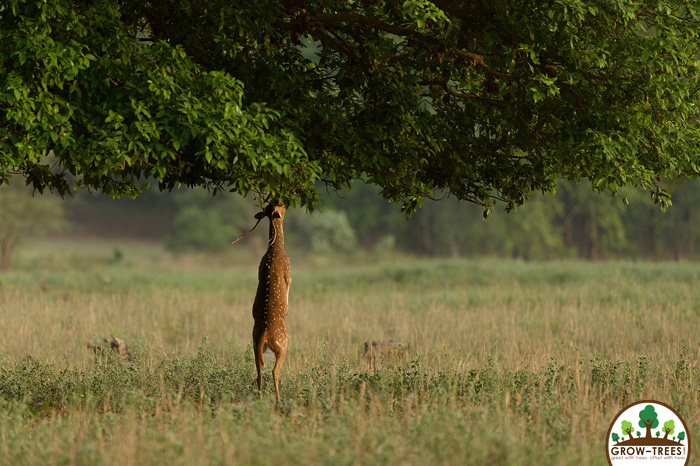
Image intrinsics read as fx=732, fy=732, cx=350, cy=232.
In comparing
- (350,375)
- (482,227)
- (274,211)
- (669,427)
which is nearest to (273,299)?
(274,211)

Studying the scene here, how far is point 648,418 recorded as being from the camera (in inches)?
309

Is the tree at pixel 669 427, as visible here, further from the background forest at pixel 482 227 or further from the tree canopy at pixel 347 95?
the background forest at pixel 482 227

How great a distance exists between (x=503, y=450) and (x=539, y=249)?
49353mm

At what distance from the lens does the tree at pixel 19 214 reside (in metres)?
42.2

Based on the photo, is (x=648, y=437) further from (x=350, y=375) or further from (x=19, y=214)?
(x=19, y=214)

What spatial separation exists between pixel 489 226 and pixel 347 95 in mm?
46489

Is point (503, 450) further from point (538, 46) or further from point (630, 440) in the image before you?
point (538, 46)

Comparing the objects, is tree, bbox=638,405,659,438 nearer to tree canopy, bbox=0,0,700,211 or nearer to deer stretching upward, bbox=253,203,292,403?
→ tree canopy, bbox=0,0,700,211

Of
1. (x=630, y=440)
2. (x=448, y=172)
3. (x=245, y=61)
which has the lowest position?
(x=630, y=440)

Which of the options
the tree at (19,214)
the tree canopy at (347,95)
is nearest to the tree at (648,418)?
the tree canopy at (347,95)

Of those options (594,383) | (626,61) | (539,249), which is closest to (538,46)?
(626,61)

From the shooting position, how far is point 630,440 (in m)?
7.45

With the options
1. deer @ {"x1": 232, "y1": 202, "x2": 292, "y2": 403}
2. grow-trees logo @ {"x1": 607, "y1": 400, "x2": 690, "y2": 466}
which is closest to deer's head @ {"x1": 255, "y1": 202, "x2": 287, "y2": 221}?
deer @ {"x1": 232, "y1": 202, "x2": 292, "y2": 403}

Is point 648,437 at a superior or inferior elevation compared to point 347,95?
inferior
